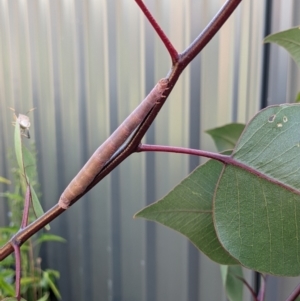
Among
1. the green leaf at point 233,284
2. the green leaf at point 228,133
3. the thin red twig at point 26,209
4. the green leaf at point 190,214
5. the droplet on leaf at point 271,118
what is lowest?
the green leaf at point 233,284

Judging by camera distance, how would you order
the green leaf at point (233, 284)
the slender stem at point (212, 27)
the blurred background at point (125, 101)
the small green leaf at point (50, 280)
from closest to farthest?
the slender stem at point (212, 27)
the green leaf at point (233, 284)
the blurred background at point (125, 101)
the small green leaf at point (50, 280)

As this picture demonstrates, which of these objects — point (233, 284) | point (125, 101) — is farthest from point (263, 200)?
point (125, 101)

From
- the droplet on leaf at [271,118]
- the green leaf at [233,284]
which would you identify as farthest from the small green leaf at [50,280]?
the droplet on leaf at [271,118]

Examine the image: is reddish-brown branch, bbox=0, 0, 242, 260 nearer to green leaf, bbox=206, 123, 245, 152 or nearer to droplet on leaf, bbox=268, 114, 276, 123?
droplet on leaf, bbox=268, 114, 276, 123

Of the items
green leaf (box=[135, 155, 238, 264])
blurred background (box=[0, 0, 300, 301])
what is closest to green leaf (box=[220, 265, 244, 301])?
green leaf (box=[135, 155, 238, 264])

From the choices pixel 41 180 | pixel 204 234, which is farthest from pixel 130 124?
pixel 41 180

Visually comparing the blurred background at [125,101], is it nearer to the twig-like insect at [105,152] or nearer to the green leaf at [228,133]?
the green leaf at [228,133]


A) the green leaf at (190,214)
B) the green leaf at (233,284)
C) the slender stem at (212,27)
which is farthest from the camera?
the green leaf at (233,284)
